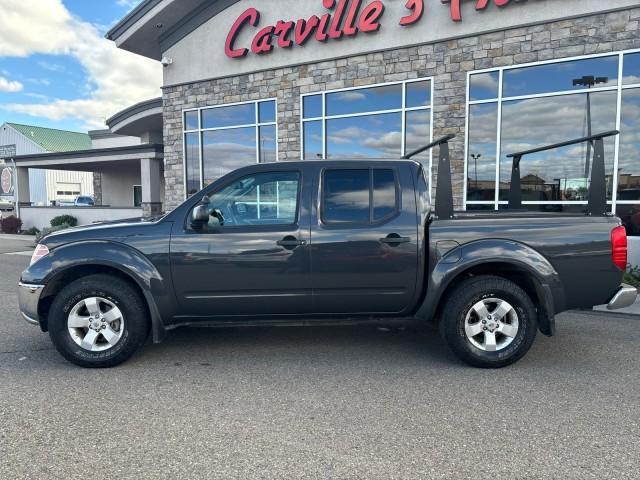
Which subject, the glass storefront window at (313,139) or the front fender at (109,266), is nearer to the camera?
the front fender at (109,266)

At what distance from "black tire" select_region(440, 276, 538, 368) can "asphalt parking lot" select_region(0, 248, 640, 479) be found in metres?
0.13

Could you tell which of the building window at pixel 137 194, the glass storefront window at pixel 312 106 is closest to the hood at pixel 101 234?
the glass storefront window at pixel 312 106

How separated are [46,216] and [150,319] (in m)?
17.2

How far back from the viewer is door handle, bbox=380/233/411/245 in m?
3.94

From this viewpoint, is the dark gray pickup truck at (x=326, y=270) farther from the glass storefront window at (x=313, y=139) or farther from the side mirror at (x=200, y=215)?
the glass storefront window at (x=313, y=139)

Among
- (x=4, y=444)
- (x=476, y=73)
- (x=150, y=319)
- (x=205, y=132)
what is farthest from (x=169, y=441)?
(x=205, y=132)

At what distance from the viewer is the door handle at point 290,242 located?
3.92 meters

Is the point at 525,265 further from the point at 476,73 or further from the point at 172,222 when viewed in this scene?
the point at 476,73

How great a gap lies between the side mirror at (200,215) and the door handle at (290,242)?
677 mm

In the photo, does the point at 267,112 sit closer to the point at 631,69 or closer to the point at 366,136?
A: the point at 366,136

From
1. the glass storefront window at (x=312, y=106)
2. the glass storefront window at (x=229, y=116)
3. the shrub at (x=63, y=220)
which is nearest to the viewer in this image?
the glass storefront window at (x=312, y=106)

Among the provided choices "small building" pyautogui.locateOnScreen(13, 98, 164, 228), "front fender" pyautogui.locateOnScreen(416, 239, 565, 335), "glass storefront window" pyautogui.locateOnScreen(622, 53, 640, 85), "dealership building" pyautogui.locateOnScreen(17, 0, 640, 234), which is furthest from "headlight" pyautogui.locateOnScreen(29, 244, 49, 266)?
"small building" pyautogui.locateOnScreen(13, 98, 164, 228)

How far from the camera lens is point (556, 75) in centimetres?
873

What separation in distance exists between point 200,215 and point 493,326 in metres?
2.78
